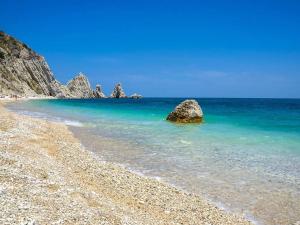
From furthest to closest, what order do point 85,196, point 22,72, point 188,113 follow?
point 22,72 → point 188,113 → point 85,196

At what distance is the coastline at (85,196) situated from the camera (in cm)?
832

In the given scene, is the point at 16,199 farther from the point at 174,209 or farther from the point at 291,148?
the point at 291,148

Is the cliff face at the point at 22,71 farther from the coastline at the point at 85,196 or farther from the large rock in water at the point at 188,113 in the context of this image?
the coastline at the point at 85,196

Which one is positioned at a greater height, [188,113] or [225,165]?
[188,113]

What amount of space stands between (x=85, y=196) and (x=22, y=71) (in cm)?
14580

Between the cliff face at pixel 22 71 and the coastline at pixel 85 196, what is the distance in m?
116

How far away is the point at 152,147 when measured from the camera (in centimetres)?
2130

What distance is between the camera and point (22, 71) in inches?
5650

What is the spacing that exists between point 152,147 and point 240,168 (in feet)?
22.2

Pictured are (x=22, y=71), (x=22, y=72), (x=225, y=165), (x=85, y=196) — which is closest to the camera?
(x=85, y=196)

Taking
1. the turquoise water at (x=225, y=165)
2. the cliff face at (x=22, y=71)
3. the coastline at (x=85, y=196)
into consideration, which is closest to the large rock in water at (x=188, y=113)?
the turquoise water at (x=225, y=165)

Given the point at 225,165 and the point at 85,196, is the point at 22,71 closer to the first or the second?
the point at 225,165

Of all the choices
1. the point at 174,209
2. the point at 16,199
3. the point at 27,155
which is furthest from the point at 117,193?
the point at 27,155

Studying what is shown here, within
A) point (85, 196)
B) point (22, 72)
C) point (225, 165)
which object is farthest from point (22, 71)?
point (85, 196)
